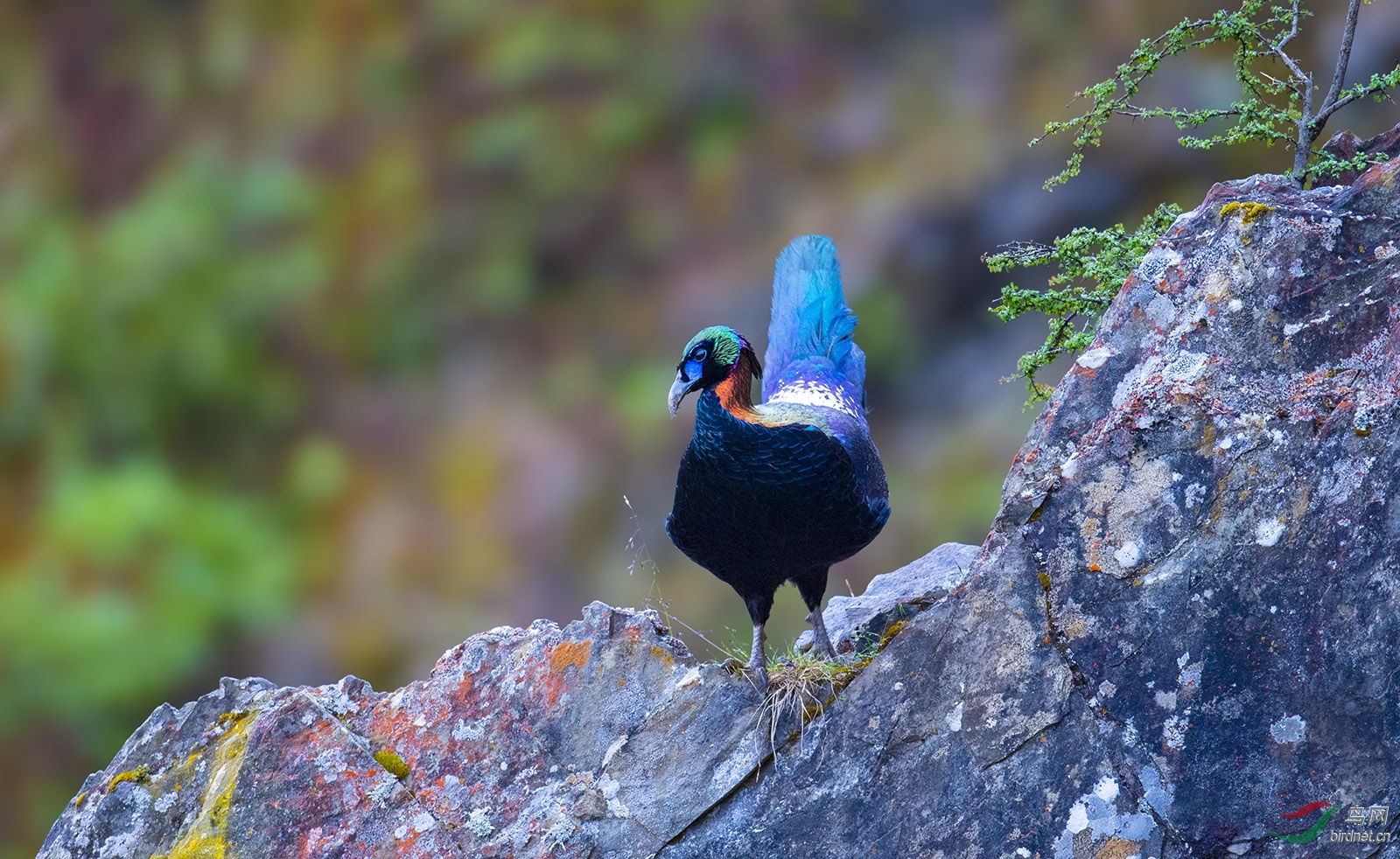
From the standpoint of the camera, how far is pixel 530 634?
13.7 feet

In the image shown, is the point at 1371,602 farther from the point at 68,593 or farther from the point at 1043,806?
the point at 68,593

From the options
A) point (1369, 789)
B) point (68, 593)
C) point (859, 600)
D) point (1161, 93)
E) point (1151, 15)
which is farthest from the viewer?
point (68, 593)

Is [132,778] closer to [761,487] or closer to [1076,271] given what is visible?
[761,487]

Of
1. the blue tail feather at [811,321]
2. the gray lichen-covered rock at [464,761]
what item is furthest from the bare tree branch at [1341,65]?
the gray lichen-covered rock at [464,761]

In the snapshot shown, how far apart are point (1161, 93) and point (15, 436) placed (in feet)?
36.0

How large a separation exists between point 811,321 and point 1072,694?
86.8 inches

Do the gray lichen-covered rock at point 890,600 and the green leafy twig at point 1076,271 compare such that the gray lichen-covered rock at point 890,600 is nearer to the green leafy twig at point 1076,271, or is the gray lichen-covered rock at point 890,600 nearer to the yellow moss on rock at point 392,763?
the green leafy twig at point 1076,271

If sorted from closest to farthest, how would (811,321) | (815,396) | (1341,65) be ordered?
1. (1341,65)
2. (815,396)
3. (811,321)

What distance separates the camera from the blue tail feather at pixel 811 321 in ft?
17.4

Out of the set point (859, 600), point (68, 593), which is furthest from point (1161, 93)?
point (68, 593)

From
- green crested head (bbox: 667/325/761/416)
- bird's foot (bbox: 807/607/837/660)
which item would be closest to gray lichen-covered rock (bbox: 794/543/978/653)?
bird's foot (bbox: 807/607/837/660)

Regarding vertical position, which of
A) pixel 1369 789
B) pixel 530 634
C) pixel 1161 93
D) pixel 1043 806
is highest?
pixel 1161 93

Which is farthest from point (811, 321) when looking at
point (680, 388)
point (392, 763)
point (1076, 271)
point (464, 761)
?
point (392, 763)

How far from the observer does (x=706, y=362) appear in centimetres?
415
